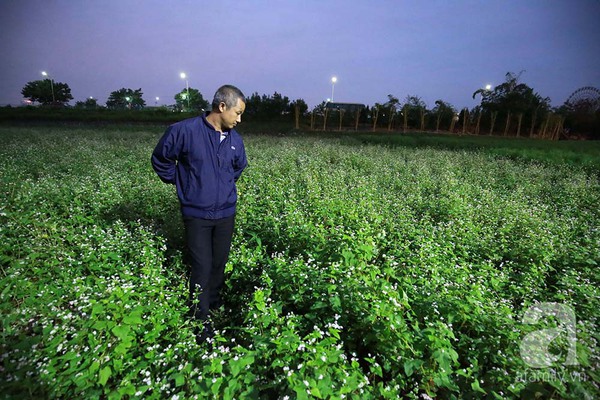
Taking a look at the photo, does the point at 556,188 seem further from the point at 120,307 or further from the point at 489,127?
the point at 489,127

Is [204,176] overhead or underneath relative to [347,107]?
underneath

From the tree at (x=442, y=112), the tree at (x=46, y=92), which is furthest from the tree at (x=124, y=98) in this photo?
the tree at (x=442, y=112)

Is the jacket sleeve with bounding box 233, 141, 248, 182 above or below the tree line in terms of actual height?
below

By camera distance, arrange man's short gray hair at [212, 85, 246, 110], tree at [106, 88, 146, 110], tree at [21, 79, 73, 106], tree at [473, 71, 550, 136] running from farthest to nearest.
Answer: tree at [106, 88, 146, 110], tree at [21, 79, 73, 106], tree at [473, 71, 550, 136], man's short gray hair at [212, 85, 246, 110]

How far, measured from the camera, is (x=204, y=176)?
330 centimetres

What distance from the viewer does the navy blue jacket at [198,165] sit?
3285 mm

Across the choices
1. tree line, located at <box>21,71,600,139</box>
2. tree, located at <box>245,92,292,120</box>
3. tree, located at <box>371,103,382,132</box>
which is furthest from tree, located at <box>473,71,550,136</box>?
tree, located at <box>245,92,292,120</box>

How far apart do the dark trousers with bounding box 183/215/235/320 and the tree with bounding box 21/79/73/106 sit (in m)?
102

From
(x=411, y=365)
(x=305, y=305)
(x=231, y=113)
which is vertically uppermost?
(x=231, y=113)

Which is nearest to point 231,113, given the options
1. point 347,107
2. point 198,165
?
point 198,165

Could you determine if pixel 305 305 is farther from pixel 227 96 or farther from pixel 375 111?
pixel 375 111

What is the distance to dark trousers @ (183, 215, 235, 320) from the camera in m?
3.35

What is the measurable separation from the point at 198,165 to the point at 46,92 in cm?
10641

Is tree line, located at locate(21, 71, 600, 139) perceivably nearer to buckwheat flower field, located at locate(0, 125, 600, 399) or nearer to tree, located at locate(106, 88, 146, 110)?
buckwheat flower field, located at locate(0, 125, 600, 399)
